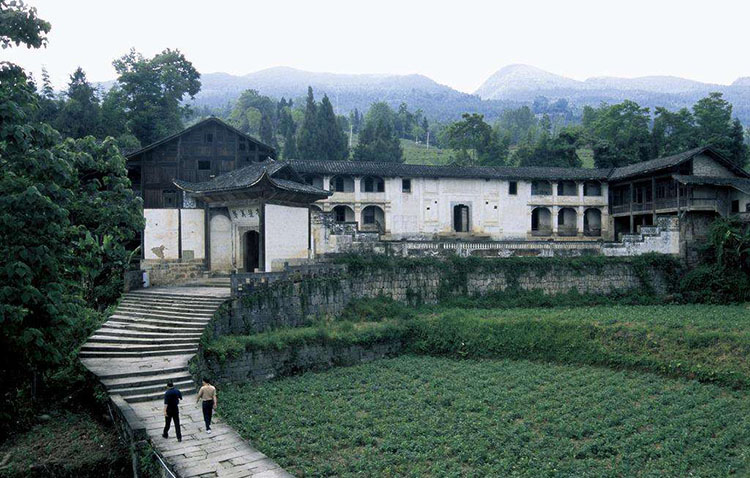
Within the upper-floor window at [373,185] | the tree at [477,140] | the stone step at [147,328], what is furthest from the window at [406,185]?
the tree at [477,140]

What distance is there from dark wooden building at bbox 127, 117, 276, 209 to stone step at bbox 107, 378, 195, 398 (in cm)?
1651

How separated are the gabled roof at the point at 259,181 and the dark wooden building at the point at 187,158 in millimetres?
4275

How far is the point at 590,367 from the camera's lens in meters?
17.9

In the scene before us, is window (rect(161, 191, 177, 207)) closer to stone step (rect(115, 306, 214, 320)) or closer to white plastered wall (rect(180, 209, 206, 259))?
white plastered wall (rect(180, 209, 206, 259))

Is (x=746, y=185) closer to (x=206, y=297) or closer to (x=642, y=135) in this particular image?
(x=642, y=135)

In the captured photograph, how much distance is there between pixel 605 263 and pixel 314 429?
763 inches

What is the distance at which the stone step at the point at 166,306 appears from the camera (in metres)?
17.8

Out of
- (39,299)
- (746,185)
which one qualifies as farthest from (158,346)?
(746,185)

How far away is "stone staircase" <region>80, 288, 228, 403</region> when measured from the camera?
42.1ft

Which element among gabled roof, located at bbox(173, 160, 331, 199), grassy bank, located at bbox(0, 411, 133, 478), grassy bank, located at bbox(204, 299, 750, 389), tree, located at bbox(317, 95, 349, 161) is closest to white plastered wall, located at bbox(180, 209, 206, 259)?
gabled roof, located at bbox(173, 160, 331, 199)

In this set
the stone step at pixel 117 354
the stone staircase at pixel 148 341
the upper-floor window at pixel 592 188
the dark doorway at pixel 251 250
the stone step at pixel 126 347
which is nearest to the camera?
the stone staircase at pixel 148 341

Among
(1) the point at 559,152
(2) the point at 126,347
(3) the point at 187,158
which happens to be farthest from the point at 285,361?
(1) the point at 559,152

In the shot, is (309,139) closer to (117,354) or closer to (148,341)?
(148,341)

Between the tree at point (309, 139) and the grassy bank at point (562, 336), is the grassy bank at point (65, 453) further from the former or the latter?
the tree at point (309, 139)
